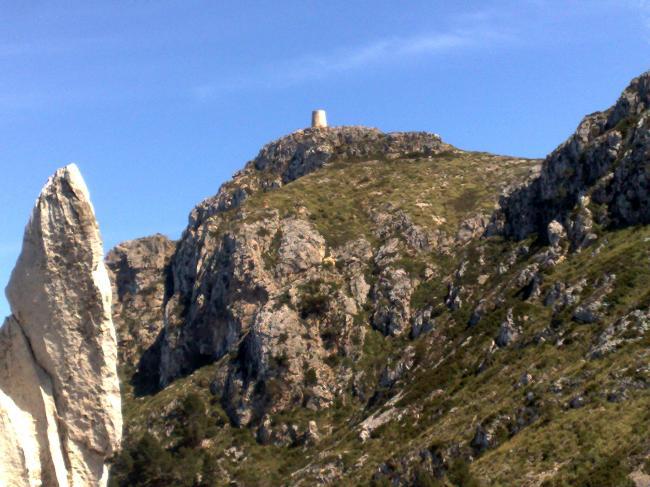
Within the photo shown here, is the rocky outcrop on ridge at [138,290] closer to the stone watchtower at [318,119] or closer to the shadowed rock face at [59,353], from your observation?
the stone watchtower at [318,119]

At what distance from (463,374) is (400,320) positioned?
29312mm

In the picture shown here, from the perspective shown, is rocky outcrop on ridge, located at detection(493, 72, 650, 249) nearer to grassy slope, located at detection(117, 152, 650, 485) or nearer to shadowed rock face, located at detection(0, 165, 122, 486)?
grassy slope, located at detection(117, 152, 650, 485)

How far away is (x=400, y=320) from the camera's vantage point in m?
121

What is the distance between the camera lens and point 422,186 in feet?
502

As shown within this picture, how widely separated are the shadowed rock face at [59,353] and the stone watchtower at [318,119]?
6630 inches

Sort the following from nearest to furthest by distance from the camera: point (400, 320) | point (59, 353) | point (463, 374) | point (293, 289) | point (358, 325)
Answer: point (59, 353), point (463, 374), point (400, 320), point (358, 325), point (293, 289)

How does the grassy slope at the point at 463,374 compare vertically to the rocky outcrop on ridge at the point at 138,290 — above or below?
below

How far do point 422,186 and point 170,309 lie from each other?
46.9 metres

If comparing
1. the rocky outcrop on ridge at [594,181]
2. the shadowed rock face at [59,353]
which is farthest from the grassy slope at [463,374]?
the shadowed rock face at [59,353]

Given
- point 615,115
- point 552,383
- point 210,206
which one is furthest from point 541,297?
point 210,206

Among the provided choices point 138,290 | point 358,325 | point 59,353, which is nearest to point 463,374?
point 358,325

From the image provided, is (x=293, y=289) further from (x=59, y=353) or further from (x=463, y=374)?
(x=59, y=353)

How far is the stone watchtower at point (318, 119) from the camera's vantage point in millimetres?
185375

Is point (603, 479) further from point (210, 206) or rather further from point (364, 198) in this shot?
point (210, 206)
